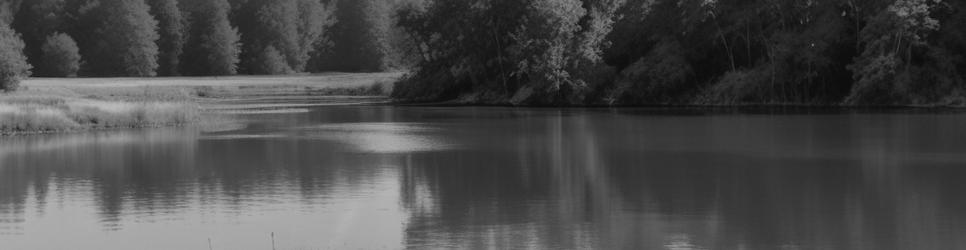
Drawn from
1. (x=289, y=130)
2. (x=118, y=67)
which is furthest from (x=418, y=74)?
(x=118, y=67)

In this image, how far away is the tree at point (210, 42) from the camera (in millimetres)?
148875

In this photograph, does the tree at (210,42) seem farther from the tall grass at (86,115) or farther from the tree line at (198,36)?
the tall grass at (86,115)

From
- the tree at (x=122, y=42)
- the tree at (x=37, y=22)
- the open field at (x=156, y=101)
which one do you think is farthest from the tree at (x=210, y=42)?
the tree at (x=37, y=22)

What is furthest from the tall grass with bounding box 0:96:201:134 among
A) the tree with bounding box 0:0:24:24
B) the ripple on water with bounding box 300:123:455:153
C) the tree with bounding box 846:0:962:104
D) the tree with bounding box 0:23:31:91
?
the tree with bounding box 0:0:24:24

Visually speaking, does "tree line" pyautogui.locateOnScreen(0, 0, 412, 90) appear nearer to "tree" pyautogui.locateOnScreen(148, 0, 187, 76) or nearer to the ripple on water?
"tree" pyautogui.locateOnScreen(148, 0, 187, 76)

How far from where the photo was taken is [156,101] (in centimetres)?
6241

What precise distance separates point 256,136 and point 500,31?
119 ft

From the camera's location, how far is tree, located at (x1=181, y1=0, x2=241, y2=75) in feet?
488

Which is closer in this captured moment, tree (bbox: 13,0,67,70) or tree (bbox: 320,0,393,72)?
tree (bbox: 13,0,67,70)

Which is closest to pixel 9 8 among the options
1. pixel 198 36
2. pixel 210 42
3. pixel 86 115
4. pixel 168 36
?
pixel 168 36

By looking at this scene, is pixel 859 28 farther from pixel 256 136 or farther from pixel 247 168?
pixel 247 168

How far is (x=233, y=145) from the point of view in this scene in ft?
150

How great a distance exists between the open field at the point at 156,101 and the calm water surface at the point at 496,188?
2811 mm

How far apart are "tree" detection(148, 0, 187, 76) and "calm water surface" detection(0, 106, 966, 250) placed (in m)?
98.3
